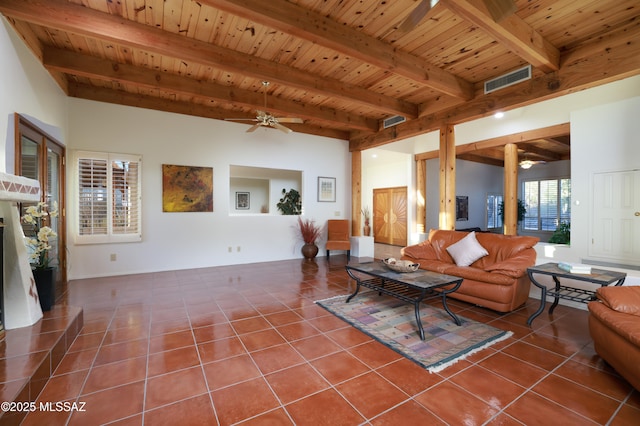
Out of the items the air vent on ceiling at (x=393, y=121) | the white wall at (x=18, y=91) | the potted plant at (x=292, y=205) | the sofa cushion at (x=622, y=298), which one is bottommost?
the sofa cushion at (x=622, y=298)

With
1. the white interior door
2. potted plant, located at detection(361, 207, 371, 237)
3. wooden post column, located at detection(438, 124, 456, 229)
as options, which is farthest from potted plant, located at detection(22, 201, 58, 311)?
potted plant, located at detection(361, 207, 371, 237)

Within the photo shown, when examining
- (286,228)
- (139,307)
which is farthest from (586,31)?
(139,307)

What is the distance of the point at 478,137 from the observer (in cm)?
673

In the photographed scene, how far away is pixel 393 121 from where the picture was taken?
5.67 meters

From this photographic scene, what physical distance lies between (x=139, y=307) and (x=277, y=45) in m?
3.38

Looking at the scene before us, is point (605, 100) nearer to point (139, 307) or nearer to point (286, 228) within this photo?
point (286, 228)

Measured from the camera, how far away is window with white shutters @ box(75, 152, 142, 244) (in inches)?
175

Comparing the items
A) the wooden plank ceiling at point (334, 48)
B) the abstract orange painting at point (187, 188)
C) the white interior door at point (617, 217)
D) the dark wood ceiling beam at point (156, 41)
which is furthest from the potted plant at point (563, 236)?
the abstract orange painting at point (187, 188)

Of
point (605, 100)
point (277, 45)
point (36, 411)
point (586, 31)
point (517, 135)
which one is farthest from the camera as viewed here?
point (517, 135)

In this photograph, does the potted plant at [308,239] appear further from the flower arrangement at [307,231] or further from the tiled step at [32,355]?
the tiled step at [32,355]

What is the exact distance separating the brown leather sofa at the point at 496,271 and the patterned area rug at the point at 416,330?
0.43 metres

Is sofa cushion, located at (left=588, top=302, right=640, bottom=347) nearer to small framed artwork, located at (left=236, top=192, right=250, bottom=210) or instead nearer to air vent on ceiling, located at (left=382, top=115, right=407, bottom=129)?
air vent on ceiling, located at (left=382, top=115, right=407, bottom=129)

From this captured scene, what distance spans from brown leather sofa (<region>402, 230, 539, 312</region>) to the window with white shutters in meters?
4.69

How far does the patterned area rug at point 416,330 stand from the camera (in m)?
2.25
